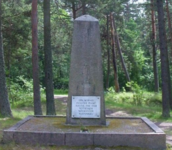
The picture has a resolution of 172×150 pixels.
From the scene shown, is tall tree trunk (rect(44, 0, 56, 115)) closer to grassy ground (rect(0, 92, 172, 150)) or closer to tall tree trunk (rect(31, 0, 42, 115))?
tall tree trunk (rect(31, 0, 42, 115))

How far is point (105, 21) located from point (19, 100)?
12482 millimetres

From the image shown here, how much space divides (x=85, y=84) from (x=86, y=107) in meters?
0.52

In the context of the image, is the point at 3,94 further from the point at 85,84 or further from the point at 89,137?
the point at 89,137

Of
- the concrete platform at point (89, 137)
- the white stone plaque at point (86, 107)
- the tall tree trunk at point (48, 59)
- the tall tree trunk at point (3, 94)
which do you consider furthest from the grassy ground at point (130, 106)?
the concrete platform at point (89, 137)

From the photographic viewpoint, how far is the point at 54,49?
29.7 meters

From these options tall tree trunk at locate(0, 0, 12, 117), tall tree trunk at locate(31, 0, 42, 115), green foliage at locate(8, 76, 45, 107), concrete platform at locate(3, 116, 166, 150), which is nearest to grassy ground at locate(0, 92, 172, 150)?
green foliage at locate(8, 76, 45, 107)

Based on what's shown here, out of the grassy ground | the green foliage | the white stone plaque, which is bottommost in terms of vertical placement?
the grassy ground

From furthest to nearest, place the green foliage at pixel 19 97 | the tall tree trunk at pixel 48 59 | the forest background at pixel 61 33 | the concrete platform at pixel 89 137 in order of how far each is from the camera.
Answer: the green foliage at pixel 19 97, the forest background at pixel 61 33, the tall tree trunk at pixel 48 59, the concrete platform at pixel 89 137

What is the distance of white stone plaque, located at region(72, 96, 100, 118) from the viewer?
23.7ft

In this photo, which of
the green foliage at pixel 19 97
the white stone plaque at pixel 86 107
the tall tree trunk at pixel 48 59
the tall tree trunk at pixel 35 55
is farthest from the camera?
the green foliage at pixel 19 97

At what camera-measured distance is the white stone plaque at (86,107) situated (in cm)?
721

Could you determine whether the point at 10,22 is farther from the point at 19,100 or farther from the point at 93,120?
the point at 93,120

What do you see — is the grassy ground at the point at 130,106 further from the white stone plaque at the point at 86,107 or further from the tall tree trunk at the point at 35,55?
the white stone plaque at the point at 86,107

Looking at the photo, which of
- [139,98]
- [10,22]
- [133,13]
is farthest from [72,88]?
[133,13]
